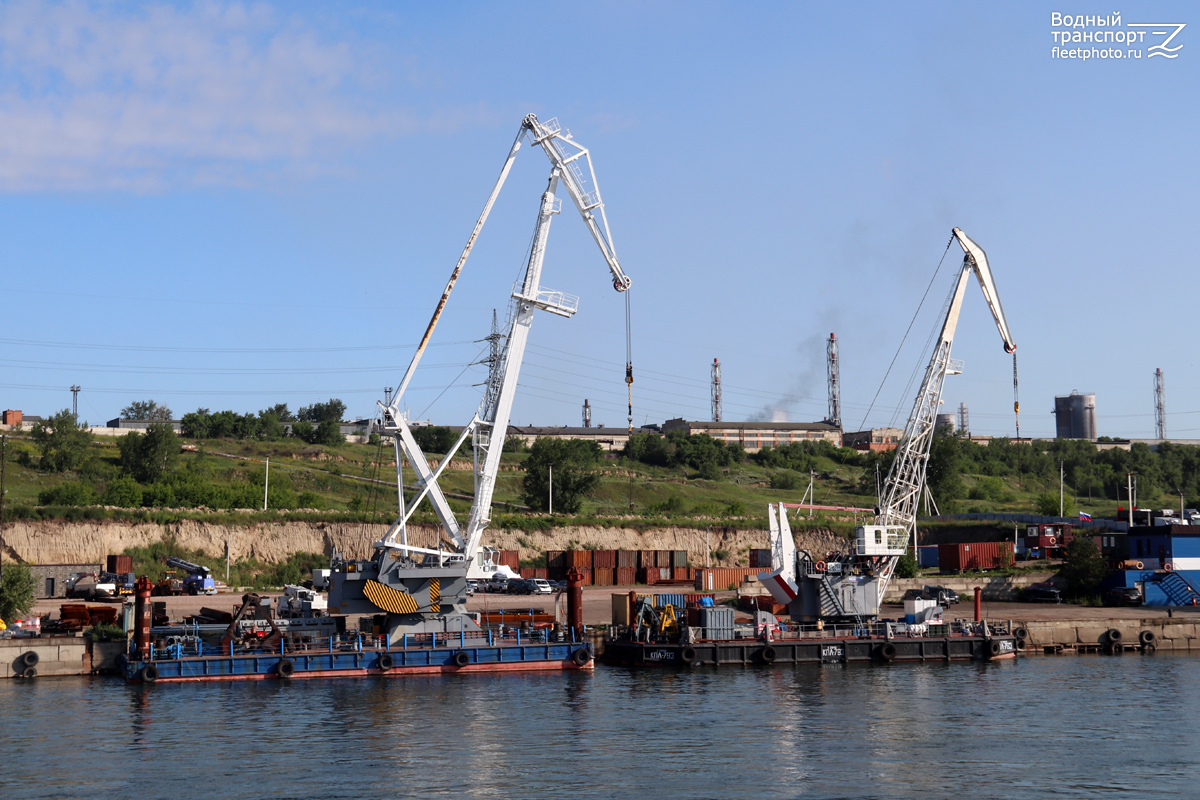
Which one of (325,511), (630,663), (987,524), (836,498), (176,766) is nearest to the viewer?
(176,766)

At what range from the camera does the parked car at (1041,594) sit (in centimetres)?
8012

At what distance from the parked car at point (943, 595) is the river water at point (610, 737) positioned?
79.3ft

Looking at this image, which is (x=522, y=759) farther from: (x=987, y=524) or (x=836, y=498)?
(x=836, y=498)

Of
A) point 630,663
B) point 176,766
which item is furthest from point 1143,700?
point 176,766

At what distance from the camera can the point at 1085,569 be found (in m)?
79.6

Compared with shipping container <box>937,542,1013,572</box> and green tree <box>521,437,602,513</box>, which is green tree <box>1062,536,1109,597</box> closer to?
shipping container <box>937,542,1013,572</box>

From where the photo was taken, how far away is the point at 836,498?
15738 centimetres

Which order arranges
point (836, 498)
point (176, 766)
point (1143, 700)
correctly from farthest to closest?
point (836, 498), point (1143, 700), point (176, 766)

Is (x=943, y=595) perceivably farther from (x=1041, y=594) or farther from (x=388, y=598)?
(x=388, y=598)

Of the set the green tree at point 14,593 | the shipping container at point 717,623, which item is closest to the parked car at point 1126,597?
the shipping container at point 717,623

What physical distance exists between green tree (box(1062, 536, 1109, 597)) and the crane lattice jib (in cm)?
1406

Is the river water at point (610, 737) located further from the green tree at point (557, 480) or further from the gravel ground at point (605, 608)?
the green tree at point (557, 480)

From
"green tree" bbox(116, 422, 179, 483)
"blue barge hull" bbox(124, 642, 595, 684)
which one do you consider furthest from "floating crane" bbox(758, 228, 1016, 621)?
"green tree" bbox(116, 422, 179, 483)

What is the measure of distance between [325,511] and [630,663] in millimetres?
50367
